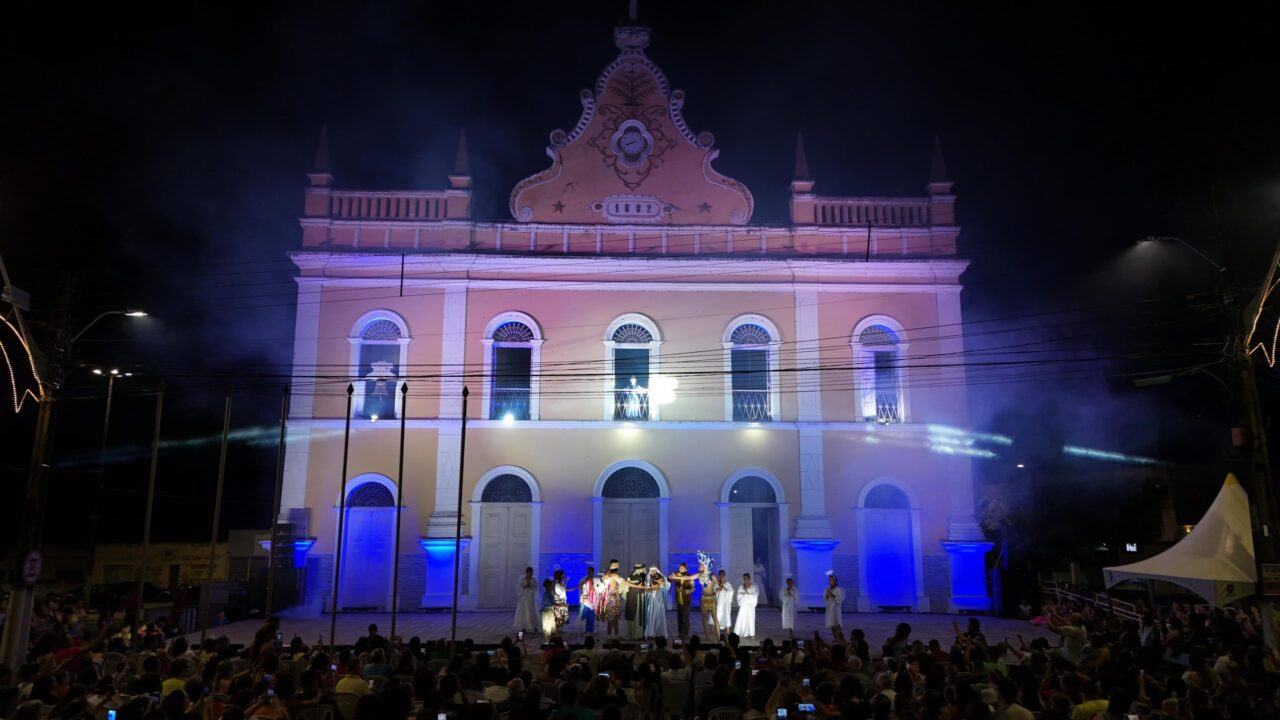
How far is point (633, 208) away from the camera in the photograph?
2302 cm

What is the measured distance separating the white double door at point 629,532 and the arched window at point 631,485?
0.57 ft

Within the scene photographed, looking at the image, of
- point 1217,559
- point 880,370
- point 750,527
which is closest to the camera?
point 1217,559

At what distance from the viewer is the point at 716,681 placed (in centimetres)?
896

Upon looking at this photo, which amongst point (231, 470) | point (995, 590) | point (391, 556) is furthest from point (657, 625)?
point (231, 470)

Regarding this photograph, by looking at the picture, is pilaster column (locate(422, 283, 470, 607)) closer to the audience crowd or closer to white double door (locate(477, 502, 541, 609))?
white double door (locate(477, 502, 541, 609))

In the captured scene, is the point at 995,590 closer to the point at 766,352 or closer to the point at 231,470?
the point at 766,352

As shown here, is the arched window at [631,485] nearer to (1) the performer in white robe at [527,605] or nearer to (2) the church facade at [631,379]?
(2) the church facade at [631,379]

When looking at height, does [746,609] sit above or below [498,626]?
above

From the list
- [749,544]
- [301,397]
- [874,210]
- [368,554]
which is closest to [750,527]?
[749,544]

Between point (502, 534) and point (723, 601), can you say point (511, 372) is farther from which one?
point (723, 601)

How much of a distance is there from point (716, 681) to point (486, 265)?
Answer: 50.3 feet

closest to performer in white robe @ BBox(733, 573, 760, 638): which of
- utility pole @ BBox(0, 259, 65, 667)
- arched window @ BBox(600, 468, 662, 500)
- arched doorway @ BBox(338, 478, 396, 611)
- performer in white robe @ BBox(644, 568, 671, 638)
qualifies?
performer in white robe @ BBox(644, 568, 671, 638)

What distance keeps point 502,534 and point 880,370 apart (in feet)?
33.3

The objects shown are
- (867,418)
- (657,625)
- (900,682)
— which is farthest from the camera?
(867,418)
